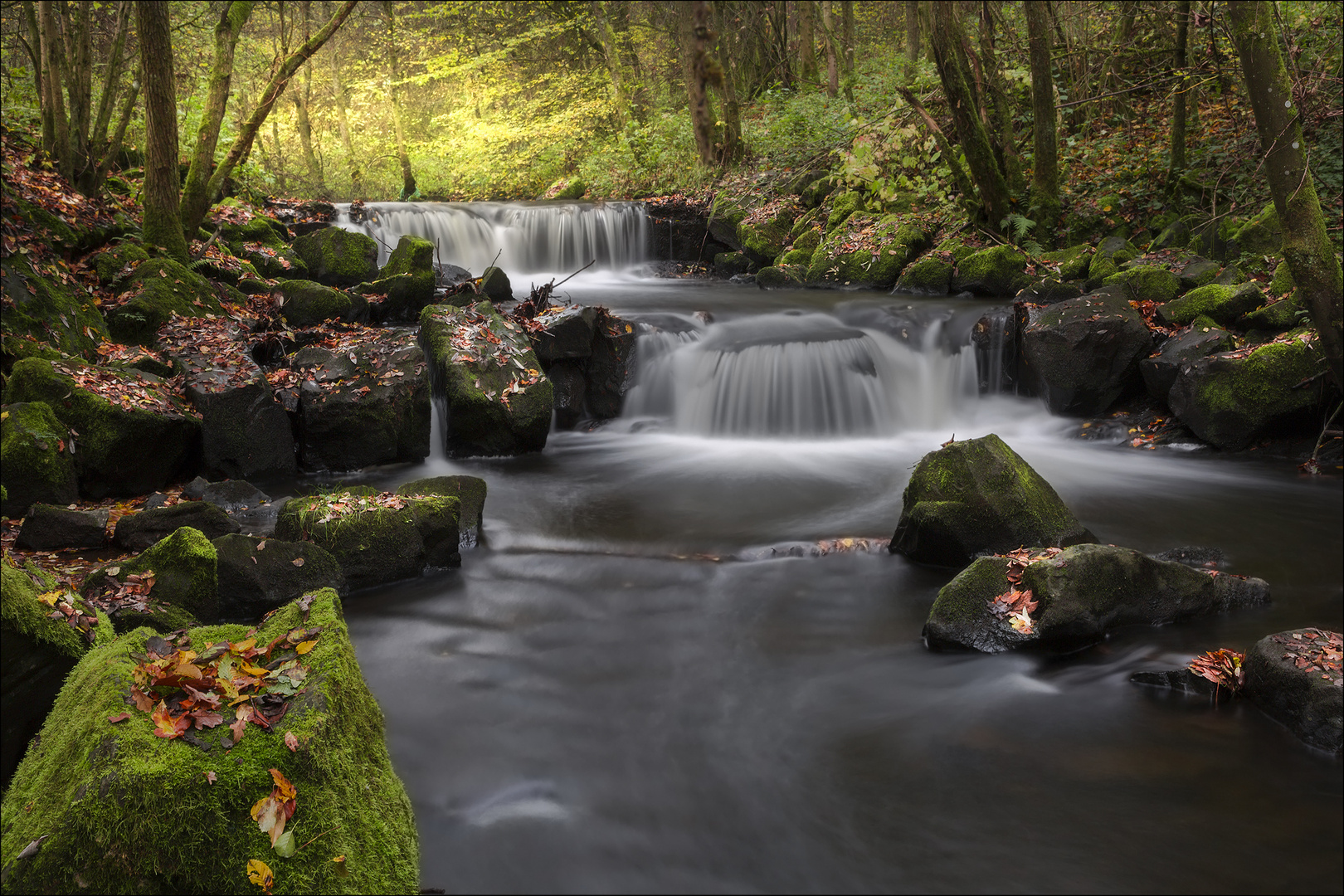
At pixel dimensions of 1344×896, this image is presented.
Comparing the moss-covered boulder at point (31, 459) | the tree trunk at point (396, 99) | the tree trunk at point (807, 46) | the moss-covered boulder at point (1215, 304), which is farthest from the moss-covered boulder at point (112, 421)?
the tree trunk at point (807, 46)

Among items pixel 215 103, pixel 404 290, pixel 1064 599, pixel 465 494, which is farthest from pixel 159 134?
pixel 1064 599

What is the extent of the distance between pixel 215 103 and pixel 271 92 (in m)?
0.68

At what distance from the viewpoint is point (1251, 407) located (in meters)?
8.41

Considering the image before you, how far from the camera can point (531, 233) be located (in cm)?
1850

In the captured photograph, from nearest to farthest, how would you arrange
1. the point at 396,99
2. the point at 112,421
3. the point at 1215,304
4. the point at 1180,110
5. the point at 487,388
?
the point at 112,421
the point at 487,388
the point at 1215,304
the point at 1180,110
the point at 396,99

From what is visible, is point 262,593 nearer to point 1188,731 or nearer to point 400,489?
point 400,489

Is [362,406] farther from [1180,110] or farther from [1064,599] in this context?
[1180,110]

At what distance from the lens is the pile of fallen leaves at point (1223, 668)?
4.54 metres

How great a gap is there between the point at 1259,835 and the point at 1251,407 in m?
6.06

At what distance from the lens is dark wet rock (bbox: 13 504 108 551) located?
574 cm

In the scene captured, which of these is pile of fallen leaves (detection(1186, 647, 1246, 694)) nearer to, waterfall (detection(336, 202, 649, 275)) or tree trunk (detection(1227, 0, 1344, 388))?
tree trunk (detection(1227, 0, 1344, 388))

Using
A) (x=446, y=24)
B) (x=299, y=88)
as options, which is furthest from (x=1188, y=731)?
(x=446, y=24)

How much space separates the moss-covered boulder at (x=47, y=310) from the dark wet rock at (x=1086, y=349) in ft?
32.7

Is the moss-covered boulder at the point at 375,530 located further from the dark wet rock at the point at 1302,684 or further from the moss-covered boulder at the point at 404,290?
the moss-covered boulder at the point at 404,290
